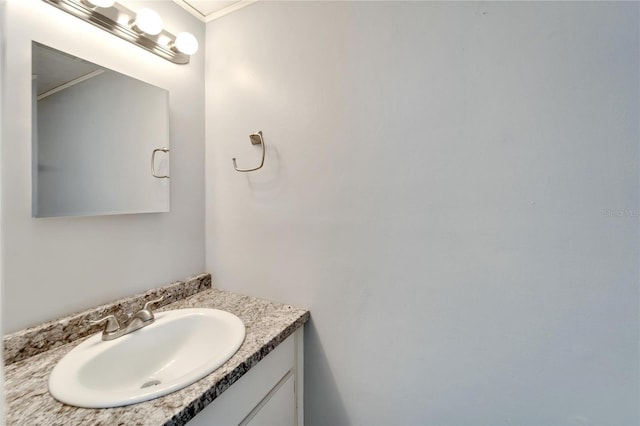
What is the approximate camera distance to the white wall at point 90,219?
814mm

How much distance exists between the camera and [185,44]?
3.84 ft

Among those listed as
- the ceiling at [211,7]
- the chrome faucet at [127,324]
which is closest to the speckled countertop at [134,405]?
the chrome faucet at [127,324]

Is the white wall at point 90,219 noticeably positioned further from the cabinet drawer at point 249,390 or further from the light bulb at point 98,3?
the cabinet drawer at point 249,390

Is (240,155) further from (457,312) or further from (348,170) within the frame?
→ (457,312)

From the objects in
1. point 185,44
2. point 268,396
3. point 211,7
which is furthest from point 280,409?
point 211,7

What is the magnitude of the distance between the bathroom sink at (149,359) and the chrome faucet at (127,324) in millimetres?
17

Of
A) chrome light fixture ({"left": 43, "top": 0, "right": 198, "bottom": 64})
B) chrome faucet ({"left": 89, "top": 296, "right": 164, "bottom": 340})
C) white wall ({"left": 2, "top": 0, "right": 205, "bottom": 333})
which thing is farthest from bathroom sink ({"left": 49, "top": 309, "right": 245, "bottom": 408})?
chrome light fixture ({"left": 43, "top": 0, "right": 198, "bottom": 64})

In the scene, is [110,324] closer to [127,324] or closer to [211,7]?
[127,324]

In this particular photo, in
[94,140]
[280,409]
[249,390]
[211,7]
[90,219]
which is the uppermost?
[211,7]

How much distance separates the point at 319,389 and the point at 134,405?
0.68 m

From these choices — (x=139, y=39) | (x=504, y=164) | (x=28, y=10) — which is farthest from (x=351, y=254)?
(x=28, y=10)

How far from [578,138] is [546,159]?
0.09 m

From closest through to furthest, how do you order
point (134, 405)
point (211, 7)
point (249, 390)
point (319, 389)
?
point (134, 405), point (249, 390), point (319, 389), point (211, 7)

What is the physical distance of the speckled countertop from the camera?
0.63 metres
